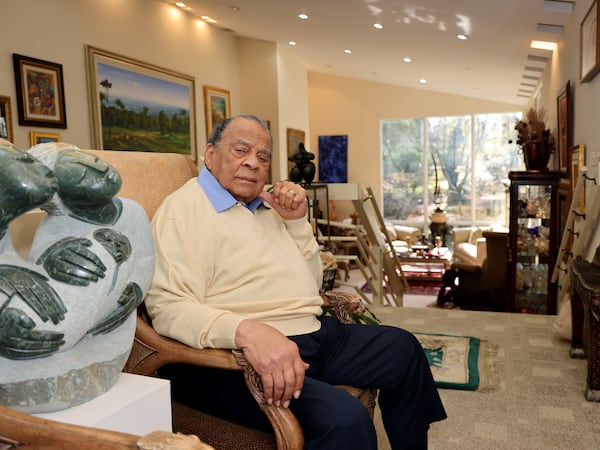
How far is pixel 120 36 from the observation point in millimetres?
5520

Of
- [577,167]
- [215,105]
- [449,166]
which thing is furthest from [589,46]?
[449,166]

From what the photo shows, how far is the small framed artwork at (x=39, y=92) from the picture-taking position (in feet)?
14.1

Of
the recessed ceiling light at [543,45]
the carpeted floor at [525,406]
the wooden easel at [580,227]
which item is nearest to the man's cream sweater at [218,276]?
the carpeted floor at [525,406]

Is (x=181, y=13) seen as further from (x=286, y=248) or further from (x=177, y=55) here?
(x=286, y=248)

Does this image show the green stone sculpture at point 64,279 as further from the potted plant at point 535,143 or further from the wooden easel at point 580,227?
the potted plant at point 535,143

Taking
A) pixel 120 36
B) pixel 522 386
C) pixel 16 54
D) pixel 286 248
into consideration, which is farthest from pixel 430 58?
pixel 286 248

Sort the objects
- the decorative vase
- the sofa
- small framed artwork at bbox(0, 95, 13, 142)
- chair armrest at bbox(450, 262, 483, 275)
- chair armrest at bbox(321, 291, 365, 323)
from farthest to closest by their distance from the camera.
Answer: the sofa < chair armrest at bbox(450, 262, 483, 275) < the decorative vase < small framed artwork at bbox(0, 95, 13, 142) < chair armrest at bbox(321, 291, 365, 323)

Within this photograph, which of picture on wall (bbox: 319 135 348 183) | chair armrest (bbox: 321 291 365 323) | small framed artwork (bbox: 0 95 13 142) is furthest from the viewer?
picture on wall (bbox: 319 135 348 183)

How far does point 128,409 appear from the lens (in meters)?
0.86

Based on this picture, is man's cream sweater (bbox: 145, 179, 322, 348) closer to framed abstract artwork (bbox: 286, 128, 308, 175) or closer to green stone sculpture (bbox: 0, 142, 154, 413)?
green stone sculpture (bbox: 0, 142, 154, 413)

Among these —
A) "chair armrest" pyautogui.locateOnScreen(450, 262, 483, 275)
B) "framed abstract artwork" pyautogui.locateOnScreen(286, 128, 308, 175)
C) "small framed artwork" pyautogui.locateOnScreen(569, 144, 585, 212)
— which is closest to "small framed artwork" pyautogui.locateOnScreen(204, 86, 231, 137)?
"framed abstract artwork" pyautogui.locateOnScreen(286, 128, 308, 175)

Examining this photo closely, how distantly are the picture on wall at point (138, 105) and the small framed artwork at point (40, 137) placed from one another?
536 mm

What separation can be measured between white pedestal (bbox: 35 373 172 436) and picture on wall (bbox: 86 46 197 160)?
15.5 feet

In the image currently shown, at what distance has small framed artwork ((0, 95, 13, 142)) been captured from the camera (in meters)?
4.12
